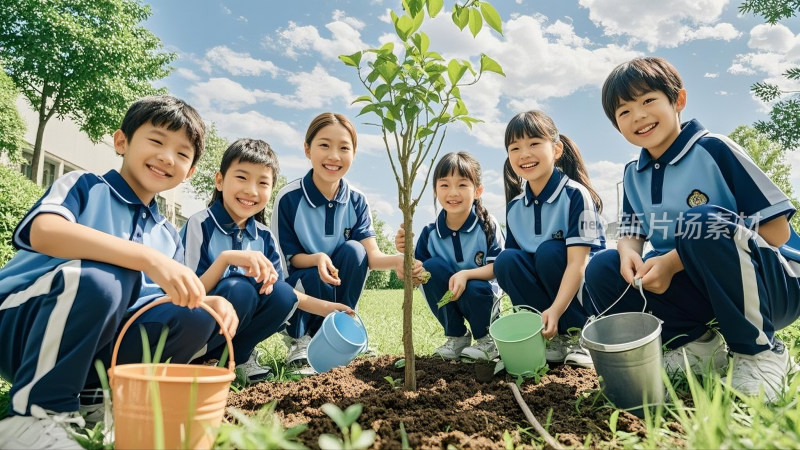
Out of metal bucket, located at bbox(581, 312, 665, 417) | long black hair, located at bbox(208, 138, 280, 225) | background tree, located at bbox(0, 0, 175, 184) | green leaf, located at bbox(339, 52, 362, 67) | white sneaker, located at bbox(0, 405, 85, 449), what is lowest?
white sneaker, located at bbox(0, 405, 85, 449)

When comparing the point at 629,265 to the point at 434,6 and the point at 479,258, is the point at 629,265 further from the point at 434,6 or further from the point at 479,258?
the point at 434,6

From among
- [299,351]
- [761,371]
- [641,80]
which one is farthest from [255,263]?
[761,371]

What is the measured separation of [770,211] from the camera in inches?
77.4

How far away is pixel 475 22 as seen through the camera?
1.61m

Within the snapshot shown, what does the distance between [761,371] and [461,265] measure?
67.1 inches

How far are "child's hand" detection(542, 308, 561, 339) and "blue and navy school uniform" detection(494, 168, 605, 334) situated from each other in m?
0.39

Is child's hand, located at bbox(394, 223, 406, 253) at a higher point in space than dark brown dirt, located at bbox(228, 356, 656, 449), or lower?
higher

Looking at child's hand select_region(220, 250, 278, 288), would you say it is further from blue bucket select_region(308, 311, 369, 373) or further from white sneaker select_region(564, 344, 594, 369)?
white sneaker select_region(564, 344, 594, 369)

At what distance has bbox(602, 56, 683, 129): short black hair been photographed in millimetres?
2248

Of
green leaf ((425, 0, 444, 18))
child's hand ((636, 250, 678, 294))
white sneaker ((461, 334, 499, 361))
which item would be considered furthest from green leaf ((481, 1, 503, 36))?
white sneaker ((461, 334, 499, 361))

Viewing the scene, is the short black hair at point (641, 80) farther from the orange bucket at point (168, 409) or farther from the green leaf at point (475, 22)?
the orange bucket at point (168, 409)

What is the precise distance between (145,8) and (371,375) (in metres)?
23.9

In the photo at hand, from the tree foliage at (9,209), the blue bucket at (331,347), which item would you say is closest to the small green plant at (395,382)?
the blue bucket at (331,347)

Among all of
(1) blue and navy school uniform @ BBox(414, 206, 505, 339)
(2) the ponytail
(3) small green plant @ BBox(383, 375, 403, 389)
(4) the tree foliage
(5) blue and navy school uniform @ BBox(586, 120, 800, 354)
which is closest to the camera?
(5) blue and navy school uniform @ BBox(586, 120, 800, 354)
